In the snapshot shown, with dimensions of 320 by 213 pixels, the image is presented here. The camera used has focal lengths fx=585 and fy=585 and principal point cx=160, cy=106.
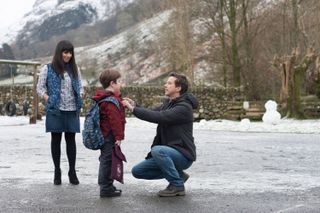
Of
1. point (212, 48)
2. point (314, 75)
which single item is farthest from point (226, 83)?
point (314, 75)

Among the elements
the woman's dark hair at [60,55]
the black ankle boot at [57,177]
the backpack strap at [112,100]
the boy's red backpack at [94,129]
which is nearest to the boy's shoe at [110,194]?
the boy's red backpack at [94,129]

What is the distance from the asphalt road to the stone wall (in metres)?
16.7

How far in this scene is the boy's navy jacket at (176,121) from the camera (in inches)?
242

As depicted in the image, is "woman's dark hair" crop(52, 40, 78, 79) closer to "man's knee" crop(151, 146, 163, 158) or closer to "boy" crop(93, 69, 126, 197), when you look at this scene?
"boy" crop(93, 69, 126, 197)

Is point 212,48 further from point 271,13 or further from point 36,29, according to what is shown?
point 36,29

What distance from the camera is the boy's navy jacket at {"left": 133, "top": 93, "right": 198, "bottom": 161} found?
616cm

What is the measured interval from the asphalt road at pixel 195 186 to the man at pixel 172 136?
25 cm

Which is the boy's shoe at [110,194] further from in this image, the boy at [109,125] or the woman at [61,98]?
the woman at [61,98]

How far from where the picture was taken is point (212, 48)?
38.2 metres

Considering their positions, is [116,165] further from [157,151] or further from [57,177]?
[57,177]

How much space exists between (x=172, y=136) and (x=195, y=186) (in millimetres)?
1013

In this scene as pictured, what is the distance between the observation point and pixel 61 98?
7082 millimetres

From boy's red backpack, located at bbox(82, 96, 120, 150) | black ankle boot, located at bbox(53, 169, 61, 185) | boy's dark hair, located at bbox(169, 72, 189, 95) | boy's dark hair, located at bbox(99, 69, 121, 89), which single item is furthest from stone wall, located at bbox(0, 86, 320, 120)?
boy's red backpack, located at bbox(82, 96, 120, 150)

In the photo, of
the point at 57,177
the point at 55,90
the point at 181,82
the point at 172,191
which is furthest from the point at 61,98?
the point at 172,191
